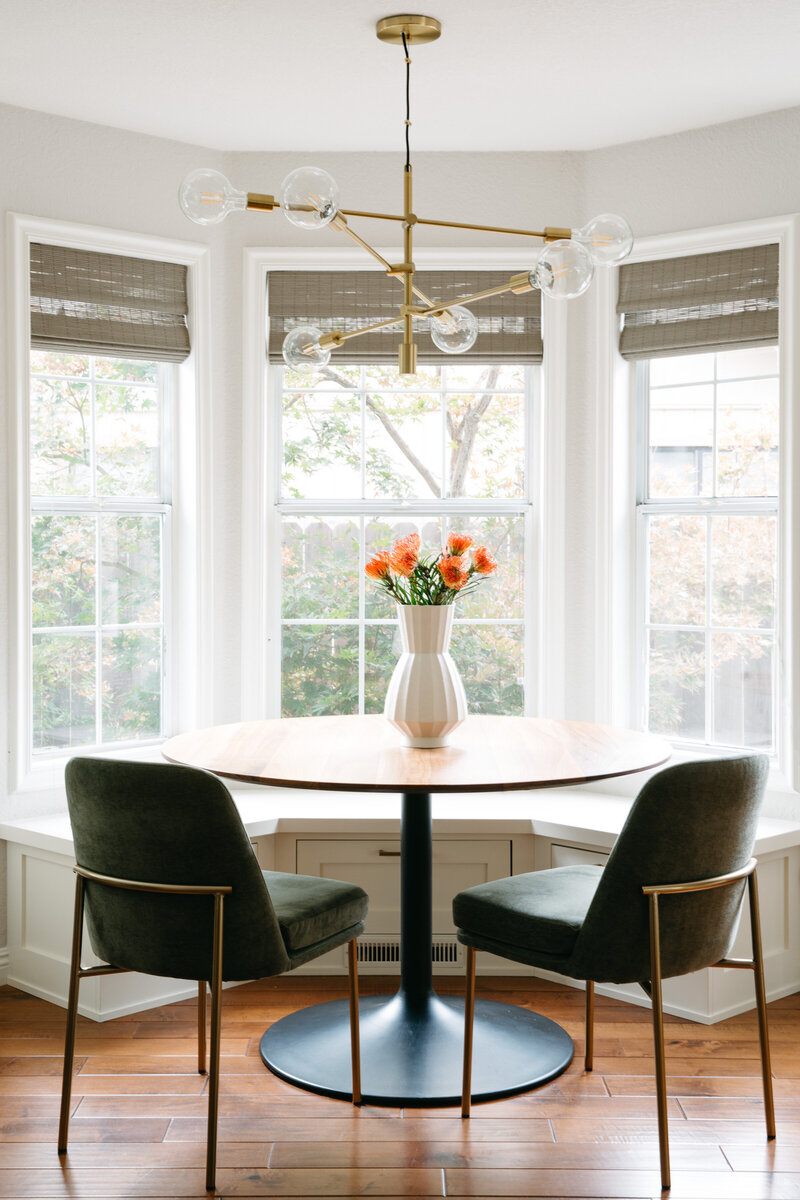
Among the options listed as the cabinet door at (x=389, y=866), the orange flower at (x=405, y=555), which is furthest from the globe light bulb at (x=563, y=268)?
the cabinet door at (x=389, y=866)

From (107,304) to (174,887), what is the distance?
7.20 feet

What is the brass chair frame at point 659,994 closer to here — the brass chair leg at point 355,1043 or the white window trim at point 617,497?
the brass chair leg at point 355,1043

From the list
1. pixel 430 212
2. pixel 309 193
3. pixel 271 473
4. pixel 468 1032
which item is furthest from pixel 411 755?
pixel 430 212

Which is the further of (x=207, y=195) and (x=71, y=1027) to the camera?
(x=71, y=1027)

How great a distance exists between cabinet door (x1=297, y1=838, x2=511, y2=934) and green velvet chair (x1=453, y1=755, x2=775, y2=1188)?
972mm

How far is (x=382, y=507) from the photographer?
407 cm

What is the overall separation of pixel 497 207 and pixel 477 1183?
9.98 ft

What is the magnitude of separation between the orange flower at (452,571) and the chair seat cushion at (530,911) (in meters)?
0.74

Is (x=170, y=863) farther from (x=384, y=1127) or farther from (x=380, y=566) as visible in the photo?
(x=380, y=566)

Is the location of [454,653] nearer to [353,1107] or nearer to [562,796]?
[562,796]

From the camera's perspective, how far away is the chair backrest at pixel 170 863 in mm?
2252

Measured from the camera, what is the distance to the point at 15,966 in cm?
352

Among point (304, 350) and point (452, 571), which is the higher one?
point (304, 350)

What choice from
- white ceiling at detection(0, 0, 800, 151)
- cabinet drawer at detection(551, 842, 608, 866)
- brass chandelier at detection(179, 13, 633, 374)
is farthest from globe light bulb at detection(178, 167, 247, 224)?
cabinet drawer at detection(551, 842, 608, 866)
